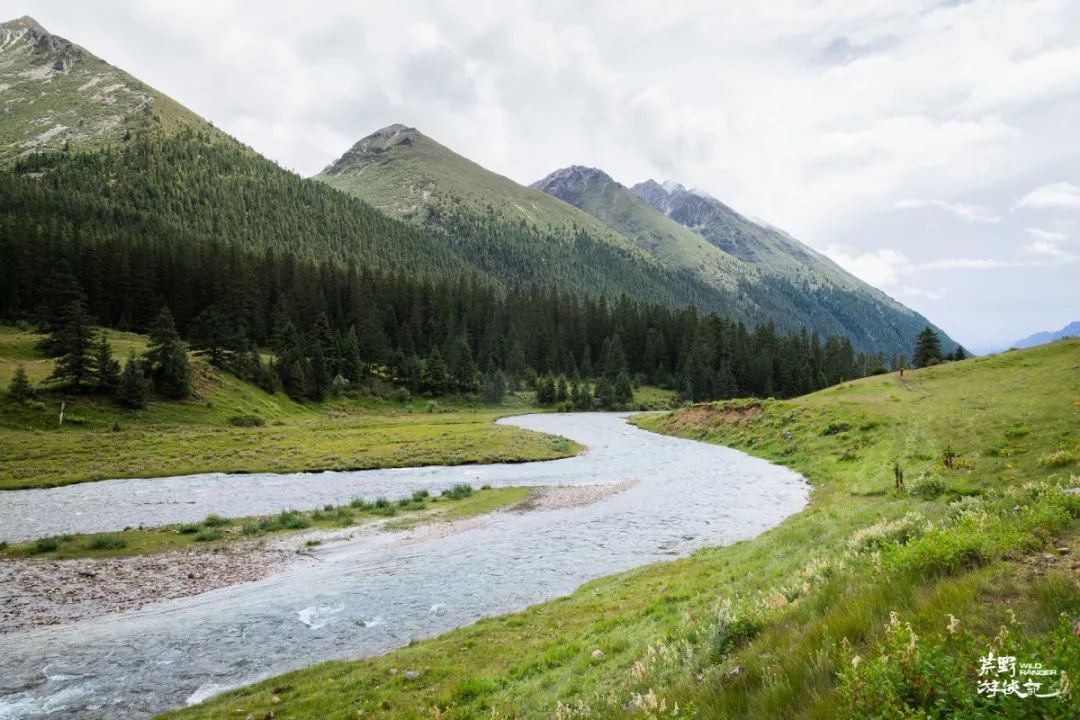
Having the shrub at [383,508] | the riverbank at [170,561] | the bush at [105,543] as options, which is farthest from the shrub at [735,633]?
the bush at [105,543]

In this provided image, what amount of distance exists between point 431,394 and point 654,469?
78.7 meters

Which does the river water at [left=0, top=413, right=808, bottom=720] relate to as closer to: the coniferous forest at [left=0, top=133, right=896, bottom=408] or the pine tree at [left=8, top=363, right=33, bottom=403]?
the pine tree at [left=8, top=363, right=33, bottom=403]

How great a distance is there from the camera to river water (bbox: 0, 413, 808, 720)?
1345 centimetres

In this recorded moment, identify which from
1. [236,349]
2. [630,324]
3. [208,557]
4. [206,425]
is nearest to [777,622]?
[208,557]

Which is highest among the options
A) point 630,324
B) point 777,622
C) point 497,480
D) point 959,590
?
point 630,324

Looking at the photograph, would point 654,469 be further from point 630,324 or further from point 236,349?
point 630,324

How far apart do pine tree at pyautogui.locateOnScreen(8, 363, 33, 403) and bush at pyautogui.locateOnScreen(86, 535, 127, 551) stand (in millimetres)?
44924

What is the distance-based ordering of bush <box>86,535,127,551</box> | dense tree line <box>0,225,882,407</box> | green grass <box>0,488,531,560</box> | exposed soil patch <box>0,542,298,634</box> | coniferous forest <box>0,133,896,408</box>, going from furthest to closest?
coniferous forest <box>0,133,896,408</box>
dense tree line <box>0,225,882,407</box>
bush <box>86,535,127,551</box>
green grass <box>0,488,531,560</box>
exposed soil patch <box>0,542,298,634</box>

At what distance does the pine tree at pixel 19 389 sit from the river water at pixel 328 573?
26467mm

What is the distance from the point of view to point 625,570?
20.5 metres

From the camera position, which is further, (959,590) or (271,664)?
(271,664)

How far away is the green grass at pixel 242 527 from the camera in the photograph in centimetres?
2395

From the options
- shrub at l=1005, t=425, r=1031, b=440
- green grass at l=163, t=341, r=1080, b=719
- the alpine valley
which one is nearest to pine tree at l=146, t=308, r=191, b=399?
the alpine valley

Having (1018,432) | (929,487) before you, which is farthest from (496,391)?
(929,487)
